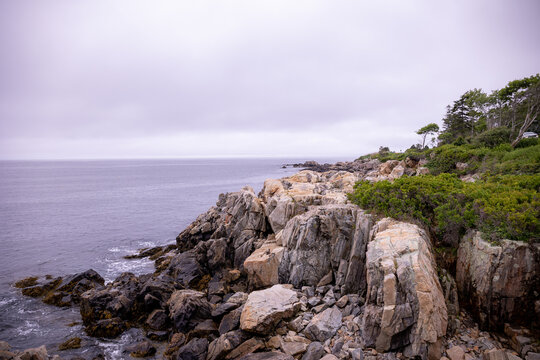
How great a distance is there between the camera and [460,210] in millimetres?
13750

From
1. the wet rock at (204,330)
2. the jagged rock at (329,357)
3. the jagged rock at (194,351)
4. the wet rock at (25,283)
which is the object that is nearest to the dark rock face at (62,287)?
the wet rock at (25,283)

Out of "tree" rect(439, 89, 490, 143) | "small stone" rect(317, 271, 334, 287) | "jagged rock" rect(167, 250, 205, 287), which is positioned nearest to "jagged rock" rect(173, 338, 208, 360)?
"small stone" rect(317, 271, 334, 287)

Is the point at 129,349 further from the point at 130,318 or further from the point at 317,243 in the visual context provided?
the point at 317,243

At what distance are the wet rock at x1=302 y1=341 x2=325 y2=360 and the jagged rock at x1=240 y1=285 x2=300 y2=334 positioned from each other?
6.99ft

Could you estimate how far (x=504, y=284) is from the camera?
412 inches

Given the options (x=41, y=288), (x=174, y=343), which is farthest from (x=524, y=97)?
(x=41, y=288)

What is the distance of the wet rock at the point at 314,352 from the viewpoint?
11.3m

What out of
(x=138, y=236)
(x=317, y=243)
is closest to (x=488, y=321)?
(x=317, y=243)

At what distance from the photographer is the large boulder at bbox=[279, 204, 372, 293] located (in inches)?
637

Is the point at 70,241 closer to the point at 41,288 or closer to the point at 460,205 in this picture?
the point at 41,288

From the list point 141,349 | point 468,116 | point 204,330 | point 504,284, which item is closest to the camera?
point 504,284

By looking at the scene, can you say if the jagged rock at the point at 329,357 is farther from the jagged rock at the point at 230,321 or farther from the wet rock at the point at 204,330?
the wet rock at the point at 204,330

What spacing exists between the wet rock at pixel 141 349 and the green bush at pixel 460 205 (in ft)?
53.5

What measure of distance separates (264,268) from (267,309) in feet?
18.2
